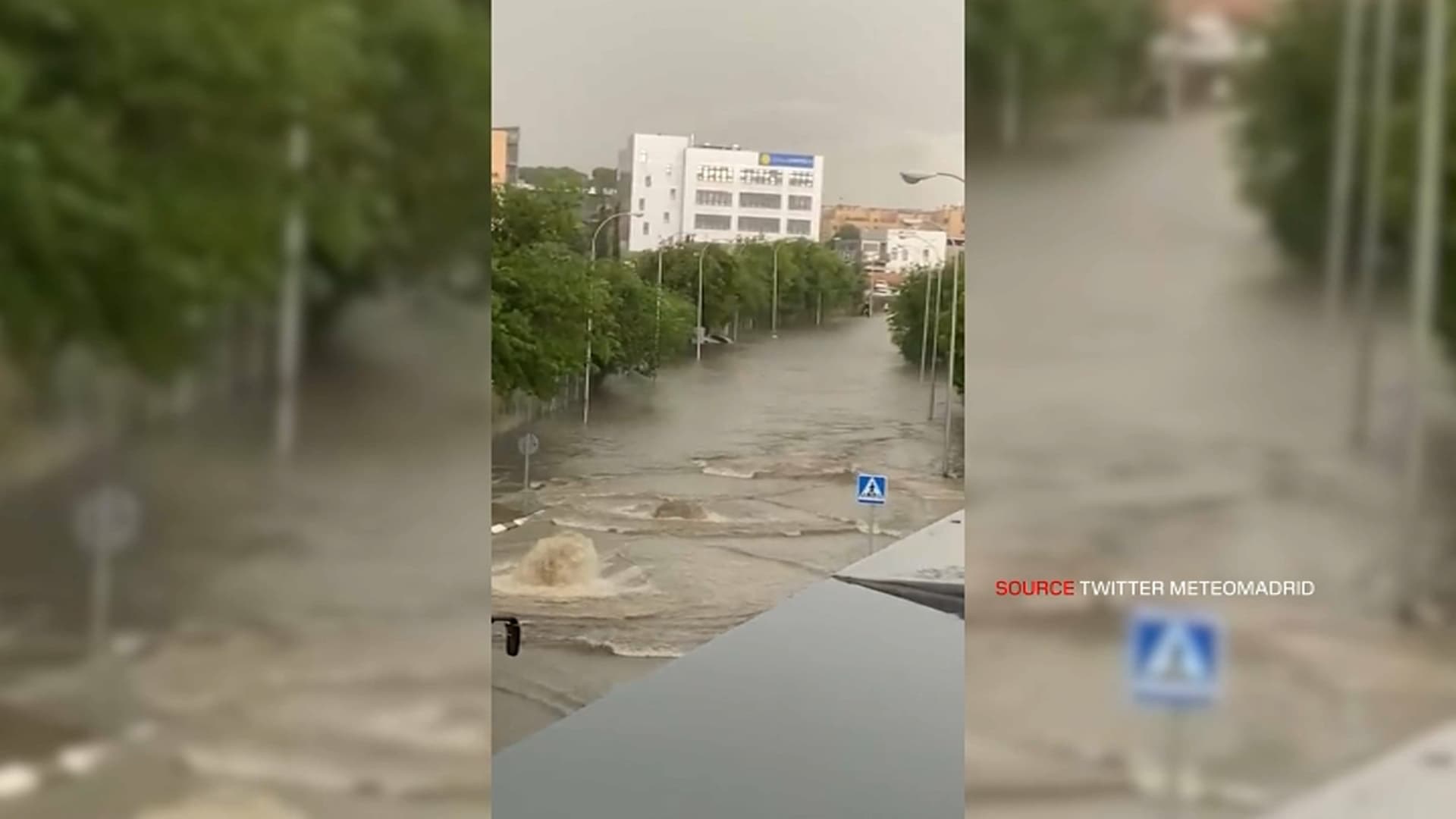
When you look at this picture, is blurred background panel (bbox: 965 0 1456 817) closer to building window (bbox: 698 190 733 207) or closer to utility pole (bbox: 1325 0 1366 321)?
utility pole (bbox: 1325 0 1366 321)

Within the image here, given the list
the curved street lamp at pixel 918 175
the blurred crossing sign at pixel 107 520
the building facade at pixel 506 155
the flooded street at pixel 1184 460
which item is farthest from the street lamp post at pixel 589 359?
the blurred crossing sign at pixel 107 520

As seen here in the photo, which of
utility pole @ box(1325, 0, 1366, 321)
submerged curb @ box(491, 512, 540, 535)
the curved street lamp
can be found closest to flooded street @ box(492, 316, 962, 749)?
submerged curb @ box(491, 512, 540, 535)

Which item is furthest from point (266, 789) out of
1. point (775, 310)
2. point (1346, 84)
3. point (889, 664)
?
point (1346, 84)

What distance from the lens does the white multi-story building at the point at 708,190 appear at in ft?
8.02

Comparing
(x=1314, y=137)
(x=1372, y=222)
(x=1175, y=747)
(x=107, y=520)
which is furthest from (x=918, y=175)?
(x=107, y=520)

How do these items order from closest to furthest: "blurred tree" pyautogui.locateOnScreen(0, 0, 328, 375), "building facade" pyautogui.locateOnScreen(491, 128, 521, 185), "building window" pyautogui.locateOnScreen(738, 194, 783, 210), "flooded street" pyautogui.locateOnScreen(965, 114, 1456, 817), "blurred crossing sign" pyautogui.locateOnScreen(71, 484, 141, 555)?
1. "blurred tree" pyautogui.locateOnScreen(0, 0, 328, 375)
2. "blurred crossing sign" pyautogui.locateOnScreen(71, 484, 141, 555)
3. "flooded street" pyautogui.locateOnScreen(965, 114, 1456, 817)
4. "building facade" pyautogui.locateOnScreen(491, 128, 521, 185)
5. "building window" pyautogui.locateOnScreen(738, 194, 783, 210)

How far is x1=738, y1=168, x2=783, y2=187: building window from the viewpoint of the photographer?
246 centimetres

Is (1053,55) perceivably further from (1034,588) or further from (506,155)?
(506,155)

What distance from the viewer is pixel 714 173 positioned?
8.06ft

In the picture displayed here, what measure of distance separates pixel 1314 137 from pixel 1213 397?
540 millimetres

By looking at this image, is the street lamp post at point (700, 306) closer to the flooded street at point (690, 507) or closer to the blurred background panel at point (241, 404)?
the flooded street at point (690, 507)

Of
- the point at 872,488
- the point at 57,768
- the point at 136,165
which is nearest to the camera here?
the point at 136,165

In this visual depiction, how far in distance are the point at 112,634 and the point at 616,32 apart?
5.52ft

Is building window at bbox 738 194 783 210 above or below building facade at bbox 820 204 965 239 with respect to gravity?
above
